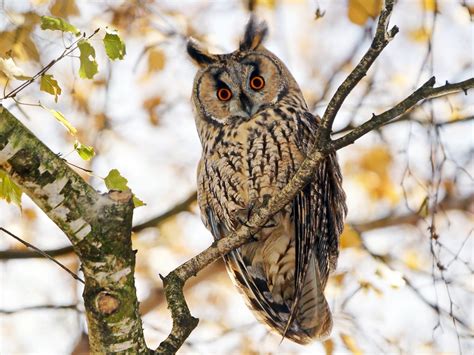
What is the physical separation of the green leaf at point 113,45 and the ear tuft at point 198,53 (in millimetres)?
1811

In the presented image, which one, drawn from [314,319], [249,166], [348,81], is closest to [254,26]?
[249,166]

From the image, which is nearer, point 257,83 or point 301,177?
point 301,177

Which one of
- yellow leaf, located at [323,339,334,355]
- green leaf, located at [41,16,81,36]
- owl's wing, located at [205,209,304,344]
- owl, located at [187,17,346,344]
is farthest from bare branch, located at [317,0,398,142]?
yellow leaf, located at [323,339,334,355]

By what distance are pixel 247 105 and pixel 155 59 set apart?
4.88ft

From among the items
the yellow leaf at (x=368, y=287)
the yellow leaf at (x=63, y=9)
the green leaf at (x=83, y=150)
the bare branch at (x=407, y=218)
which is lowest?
the green leaf at (x=83, y=150)

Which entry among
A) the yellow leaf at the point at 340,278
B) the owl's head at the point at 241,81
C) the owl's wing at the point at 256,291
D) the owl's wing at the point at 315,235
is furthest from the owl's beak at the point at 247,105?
the yellow leaf at the point at 340,278

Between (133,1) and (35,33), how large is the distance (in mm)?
1893

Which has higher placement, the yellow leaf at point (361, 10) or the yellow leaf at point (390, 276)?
the yellow leaf at point (361, 10)

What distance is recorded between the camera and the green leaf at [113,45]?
231 cm

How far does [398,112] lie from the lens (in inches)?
89.8

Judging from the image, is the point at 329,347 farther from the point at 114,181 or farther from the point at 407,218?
the point at 114,181

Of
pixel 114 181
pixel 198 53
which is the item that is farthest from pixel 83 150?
pixel 198 53

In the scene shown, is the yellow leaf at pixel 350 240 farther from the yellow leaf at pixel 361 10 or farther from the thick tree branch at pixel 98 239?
the thick tree branch at pixel 98 239

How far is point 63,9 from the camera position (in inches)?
136
